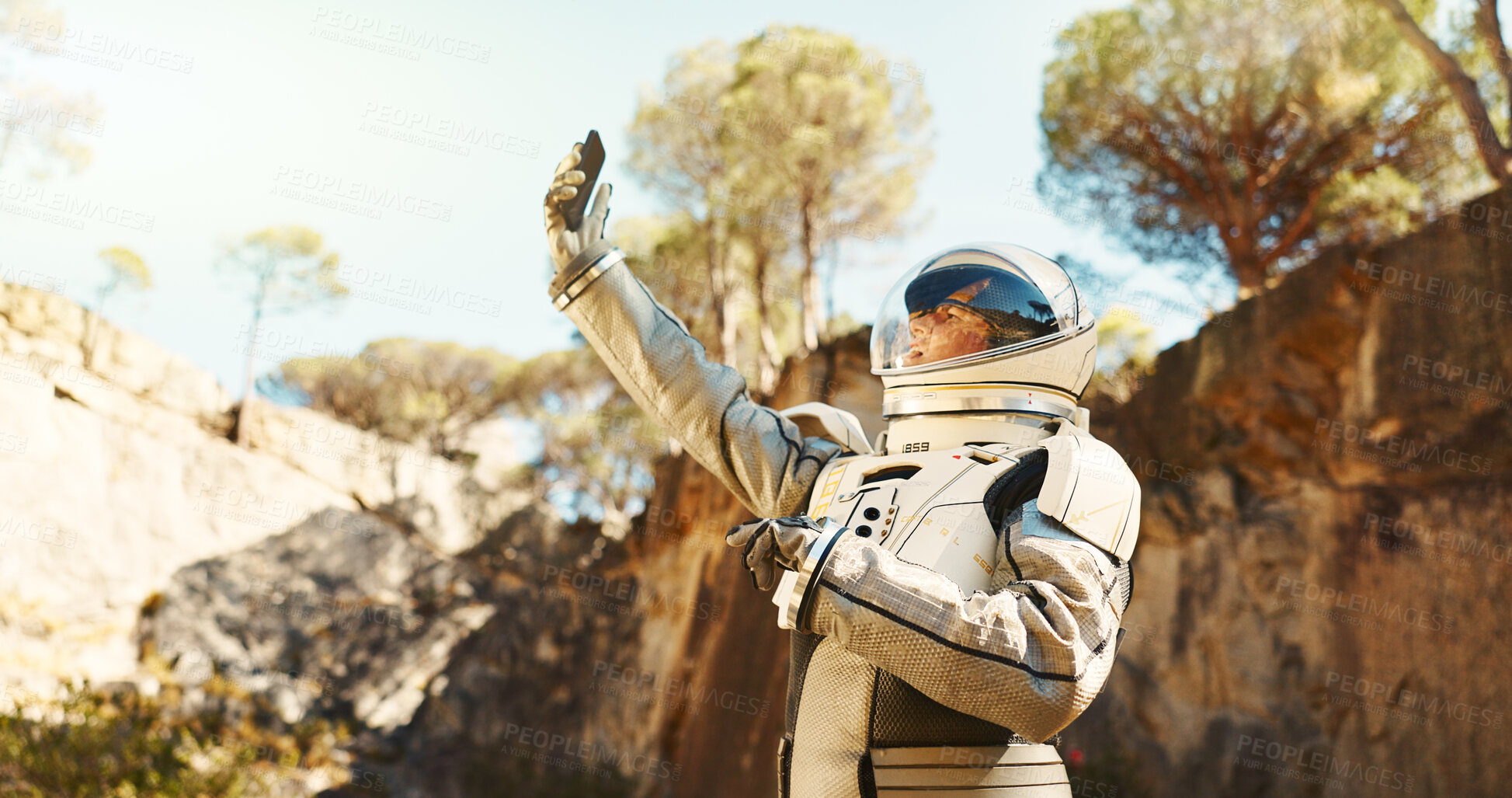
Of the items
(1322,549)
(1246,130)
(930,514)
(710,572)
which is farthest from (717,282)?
(930,514)

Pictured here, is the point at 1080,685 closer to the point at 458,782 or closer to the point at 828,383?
the point at 828,383

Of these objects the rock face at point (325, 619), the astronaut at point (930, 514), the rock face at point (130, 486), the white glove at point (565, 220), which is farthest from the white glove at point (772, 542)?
the rock face at point (130, 486)

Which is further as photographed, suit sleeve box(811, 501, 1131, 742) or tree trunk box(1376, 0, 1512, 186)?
tree trunk box(1376, 0, 1512, 186)

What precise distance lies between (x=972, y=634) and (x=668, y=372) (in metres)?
1.06

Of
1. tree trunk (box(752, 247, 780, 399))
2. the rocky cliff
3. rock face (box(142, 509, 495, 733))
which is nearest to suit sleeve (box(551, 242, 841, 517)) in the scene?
the rocky cliff

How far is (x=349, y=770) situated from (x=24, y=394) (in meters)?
7.01

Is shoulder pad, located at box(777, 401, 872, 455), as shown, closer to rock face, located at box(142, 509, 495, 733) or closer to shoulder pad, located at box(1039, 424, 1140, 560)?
shoulder pad, located at box(1039, 424, 1140, 560)

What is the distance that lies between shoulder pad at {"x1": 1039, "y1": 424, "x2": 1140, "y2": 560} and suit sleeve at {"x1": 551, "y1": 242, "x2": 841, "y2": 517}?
27.0 inches

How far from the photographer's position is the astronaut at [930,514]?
1441mm

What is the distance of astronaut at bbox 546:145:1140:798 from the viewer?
1.44m

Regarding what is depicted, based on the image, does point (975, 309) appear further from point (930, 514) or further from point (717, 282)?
point (717, 282)

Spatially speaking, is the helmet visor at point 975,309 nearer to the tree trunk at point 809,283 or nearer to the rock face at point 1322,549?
the rock face at point 1322,549

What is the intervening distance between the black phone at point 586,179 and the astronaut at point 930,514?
23mm

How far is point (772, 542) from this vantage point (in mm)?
1476
